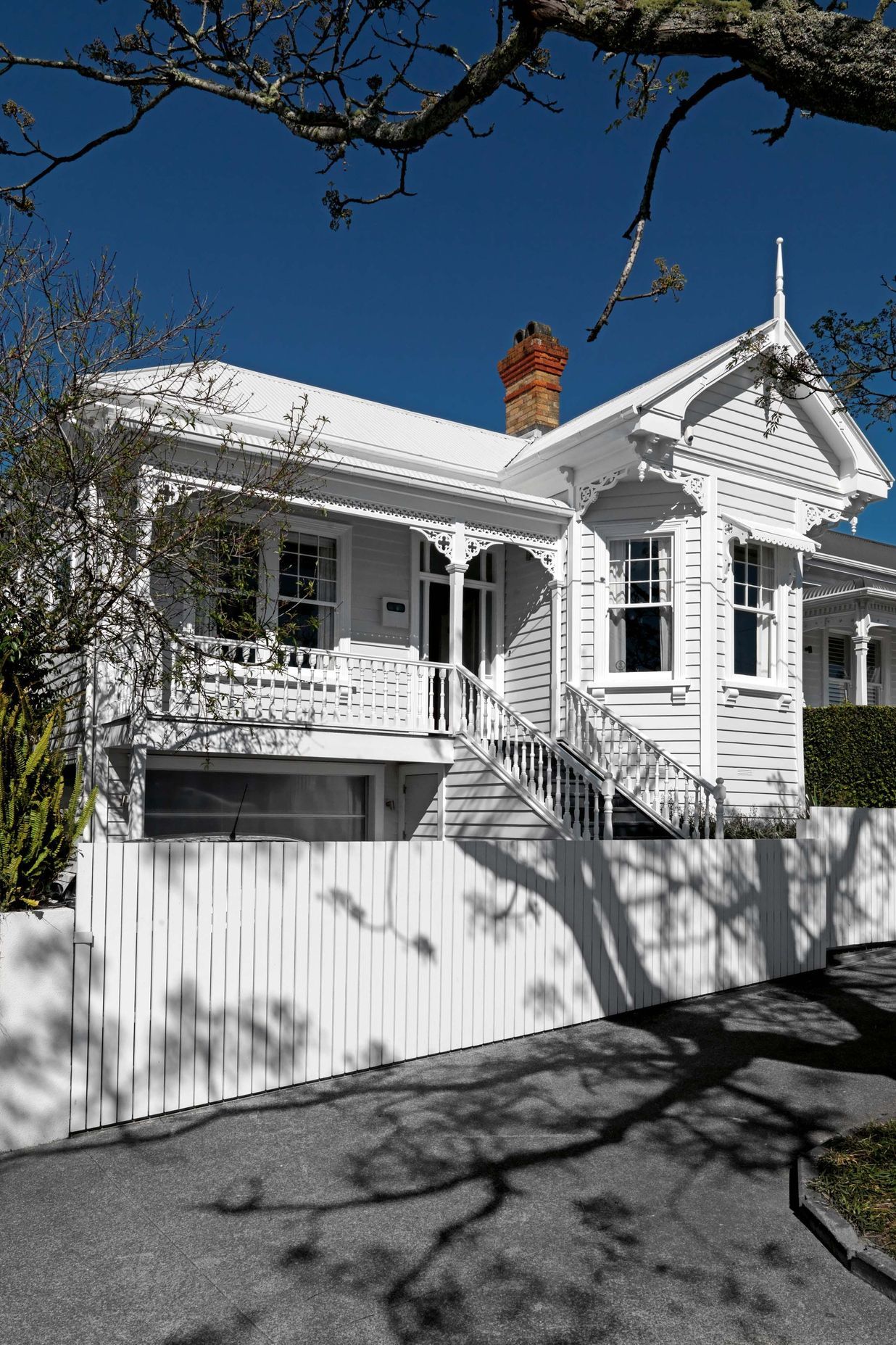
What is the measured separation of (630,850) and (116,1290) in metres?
6.02

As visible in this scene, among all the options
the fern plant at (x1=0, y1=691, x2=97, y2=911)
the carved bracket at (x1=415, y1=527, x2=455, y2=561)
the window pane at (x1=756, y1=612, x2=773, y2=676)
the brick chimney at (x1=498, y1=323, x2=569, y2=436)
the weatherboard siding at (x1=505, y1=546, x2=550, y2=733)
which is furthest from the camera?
the brick chimney at (x1=498, y1=323, x2=569, y2=436)

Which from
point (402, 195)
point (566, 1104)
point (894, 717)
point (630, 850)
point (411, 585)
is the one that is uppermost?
point (402, 195)

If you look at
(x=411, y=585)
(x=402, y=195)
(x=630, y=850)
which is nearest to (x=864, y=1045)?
(x=630, y=850)

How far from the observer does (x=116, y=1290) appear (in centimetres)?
442

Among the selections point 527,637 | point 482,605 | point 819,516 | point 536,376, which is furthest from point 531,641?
point 536,376

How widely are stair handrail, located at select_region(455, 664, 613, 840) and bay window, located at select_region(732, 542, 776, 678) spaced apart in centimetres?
317

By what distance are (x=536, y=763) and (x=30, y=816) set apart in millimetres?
7826

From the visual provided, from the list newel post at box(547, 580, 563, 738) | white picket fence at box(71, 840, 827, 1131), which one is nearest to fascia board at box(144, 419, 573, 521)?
newel post at box(547, 580, 563, 738)

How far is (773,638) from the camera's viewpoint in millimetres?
15898

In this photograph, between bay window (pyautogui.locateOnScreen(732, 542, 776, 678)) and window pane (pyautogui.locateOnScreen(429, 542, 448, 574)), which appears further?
window pane (pyautogui.locateOnScreen(429, 542, 448, 574))

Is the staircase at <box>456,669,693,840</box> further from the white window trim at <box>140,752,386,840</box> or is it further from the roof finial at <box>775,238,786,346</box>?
the roof finial at <box>775,238,786,346</box>

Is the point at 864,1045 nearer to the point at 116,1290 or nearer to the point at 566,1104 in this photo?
the point at 566,1104

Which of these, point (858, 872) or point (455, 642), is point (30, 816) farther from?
point (858, 872)

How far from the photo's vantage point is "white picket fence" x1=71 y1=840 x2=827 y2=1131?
21.5ft
